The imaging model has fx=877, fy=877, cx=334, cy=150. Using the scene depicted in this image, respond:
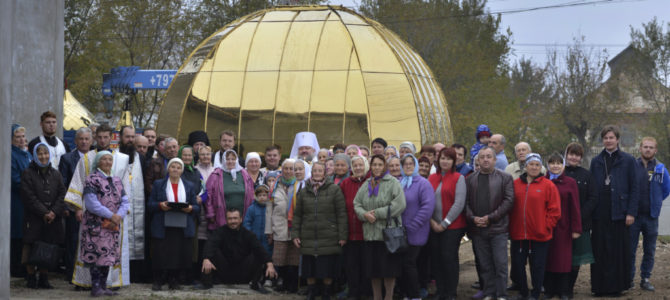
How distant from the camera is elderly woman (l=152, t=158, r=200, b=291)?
32.7 ft

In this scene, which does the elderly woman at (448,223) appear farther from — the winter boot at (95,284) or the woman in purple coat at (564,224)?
the winter boot at (95,284)

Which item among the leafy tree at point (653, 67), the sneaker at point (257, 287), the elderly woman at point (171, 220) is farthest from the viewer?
the leafy tree at point (653, 67)

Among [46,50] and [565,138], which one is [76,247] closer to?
[46,50]

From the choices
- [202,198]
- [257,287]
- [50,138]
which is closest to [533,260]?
[257,287]

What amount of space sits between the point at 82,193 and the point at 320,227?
266cm

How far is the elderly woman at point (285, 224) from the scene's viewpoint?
10039mm

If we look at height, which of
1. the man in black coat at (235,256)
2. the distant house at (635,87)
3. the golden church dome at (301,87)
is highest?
the distant house at (635,87)

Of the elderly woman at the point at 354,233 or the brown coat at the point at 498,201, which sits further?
the elderly woman at the point at 354,233

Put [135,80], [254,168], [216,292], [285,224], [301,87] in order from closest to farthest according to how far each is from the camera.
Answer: [216,292] → [285,224] → [254,168] → [301,87] → [135,80]

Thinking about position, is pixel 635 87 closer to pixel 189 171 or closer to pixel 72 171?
pixel 189 171

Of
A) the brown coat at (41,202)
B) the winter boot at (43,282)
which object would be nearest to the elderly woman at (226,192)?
the brown coat at (41,202)

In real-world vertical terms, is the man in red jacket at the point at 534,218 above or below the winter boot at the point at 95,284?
above

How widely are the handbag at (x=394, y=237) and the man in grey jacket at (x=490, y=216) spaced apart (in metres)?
0.88

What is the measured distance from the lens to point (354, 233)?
30.9 ft
